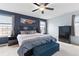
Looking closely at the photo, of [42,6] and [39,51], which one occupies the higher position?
[42,6]

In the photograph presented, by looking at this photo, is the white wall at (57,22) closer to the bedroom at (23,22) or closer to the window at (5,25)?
the bedroom at (23,22)

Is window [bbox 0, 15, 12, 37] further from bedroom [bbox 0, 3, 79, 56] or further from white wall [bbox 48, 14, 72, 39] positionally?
white wall [bbox 48, 14, 72, 39]

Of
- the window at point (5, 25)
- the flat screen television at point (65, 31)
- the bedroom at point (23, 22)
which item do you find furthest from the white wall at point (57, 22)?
the window at point (5, 25)

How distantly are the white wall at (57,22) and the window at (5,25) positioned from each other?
4.31 metres

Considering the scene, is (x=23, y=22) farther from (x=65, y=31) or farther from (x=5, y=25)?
(x=65, y=31)

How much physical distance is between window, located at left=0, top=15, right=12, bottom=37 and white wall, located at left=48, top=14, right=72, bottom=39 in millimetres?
4308

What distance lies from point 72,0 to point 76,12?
16.6 feet

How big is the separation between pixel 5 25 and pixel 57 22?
4730mm

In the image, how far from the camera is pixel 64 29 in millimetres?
6039

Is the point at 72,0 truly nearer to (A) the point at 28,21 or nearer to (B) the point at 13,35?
(B) the point at 13,35

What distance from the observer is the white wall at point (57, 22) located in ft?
20.3

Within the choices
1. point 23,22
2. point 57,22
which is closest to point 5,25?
point 23,22

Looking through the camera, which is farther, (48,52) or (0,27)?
(0,27)

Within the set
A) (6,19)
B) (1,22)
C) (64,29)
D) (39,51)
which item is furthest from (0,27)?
(64,29)
